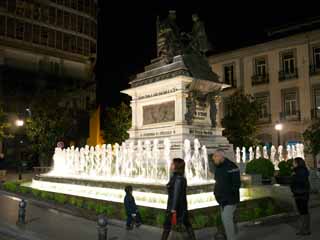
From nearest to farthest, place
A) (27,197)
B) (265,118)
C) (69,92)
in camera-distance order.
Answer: (27,197) < (265,118) < (69,92)

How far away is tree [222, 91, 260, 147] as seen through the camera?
3325 centimetres

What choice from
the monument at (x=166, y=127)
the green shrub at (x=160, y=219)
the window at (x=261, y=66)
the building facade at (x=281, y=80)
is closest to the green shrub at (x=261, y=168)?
the monument at (x=166, y=127)

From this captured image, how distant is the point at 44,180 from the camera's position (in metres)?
16.9

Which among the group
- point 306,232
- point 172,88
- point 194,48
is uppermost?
point 194,48

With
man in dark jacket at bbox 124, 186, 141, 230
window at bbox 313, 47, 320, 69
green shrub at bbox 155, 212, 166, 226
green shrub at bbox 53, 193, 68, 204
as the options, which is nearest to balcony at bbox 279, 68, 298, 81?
window at bbox 313, 47, 320, 69

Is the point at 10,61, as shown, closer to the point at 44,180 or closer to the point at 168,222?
the point at 44,180

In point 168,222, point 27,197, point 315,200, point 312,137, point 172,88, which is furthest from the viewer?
point 312,137

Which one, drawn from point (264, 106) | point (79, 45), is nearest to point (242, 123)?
point (264, 106)

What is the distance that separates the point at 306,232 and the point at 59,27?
43838mm

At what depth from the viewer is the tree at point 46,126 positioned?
33.1m

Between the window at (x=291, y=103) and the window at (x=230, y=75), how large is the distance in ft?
18.9

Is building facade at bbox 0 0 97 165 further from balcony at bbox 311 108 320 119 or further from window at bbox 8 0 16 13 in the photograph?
balcony at bbox 311 108 320 119

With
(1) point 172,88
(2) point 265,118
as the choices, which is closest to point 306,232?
(1) point 172,88

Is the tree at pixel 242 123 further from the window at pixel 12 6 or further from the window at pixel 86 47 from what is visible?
the window at pixel 12 6
